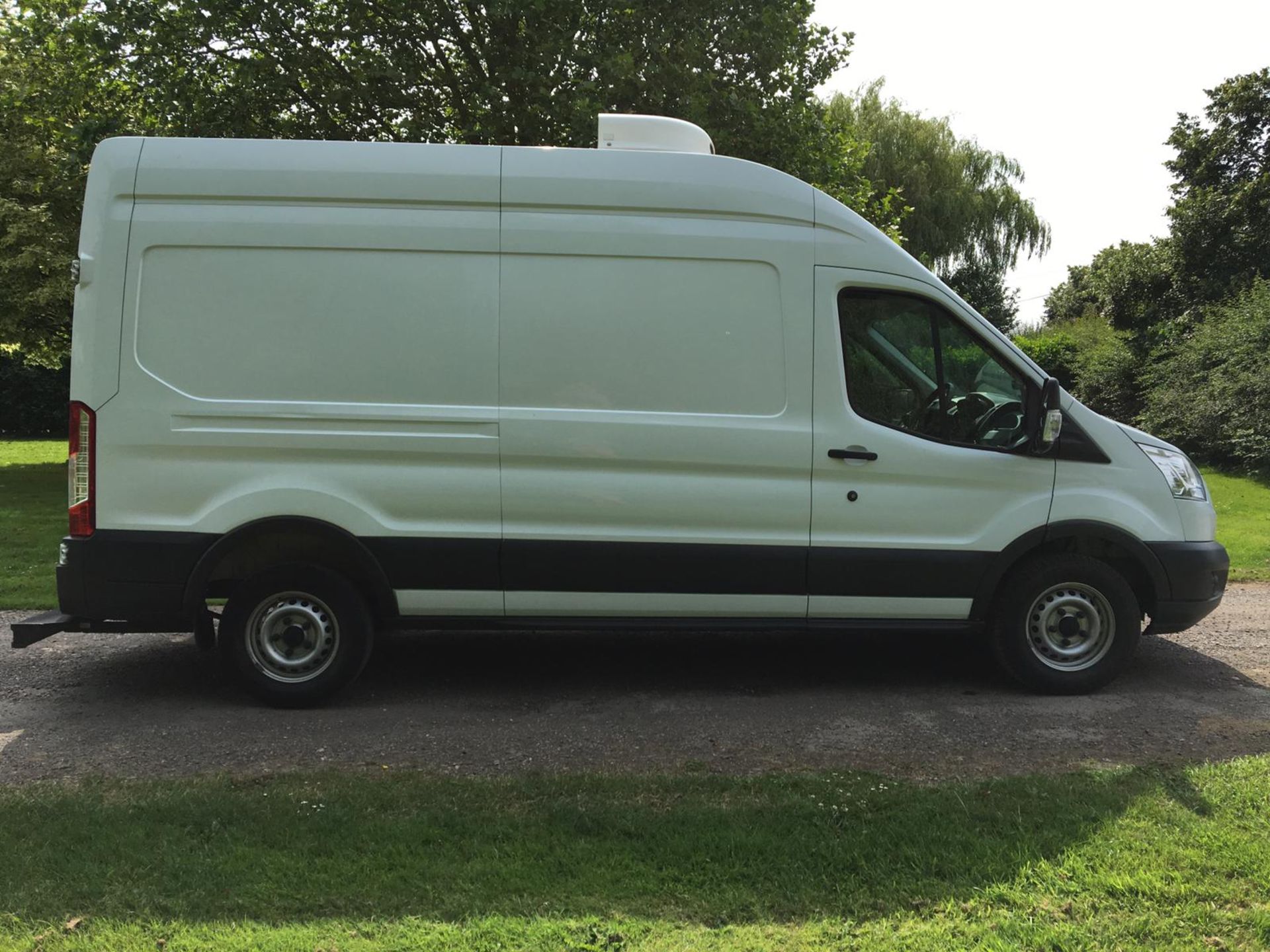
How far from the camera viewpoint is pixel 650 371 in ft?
16.5

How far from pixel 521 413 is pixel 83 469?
2.19 m

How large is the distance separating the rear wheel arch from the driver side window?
8.78 ft

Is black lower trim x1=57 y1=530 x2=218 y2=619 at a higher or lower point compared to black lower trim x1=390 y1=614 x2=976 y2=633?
higher

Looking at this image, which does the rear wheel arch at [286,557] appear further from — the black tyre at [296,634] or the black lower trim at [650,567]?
the black lower trim at [650,567]

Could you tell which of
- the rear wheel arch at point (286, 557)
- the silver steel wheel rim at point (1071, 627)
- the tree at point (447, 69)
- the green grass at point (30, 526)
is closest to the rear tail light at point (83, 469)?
the rear wheel arch at point (286, 557)

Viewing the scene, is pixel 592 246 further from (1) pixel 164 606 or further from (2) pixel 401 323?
(1) pixel 164 606

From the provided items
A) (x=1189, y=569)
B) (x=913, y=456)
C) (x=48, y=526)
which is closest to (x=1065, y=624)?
(x=1189, y=569)

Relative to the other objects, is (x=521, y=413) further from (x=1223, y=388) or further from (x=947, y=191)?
(x=947, y=191)

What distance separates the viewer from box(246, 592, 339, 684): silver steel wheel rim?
5.12 meters

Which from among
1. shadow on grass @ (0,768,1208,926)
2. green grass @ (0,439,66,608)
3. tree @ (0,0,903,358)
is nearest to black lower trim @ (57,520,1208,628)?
shadow on grass @ (0,768,1208,926)

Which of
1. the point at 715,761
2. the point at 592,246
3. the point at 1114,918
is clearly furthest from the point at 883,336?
the point at 1114,918

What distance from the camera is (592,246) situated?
16.5ft

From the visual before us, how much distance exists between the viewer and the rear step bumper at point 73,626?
498 cm

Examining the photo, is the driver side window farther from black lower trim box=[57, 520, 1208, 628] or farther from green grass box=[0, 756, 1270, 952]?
green grass box=[0, 756, 1270, 952]
